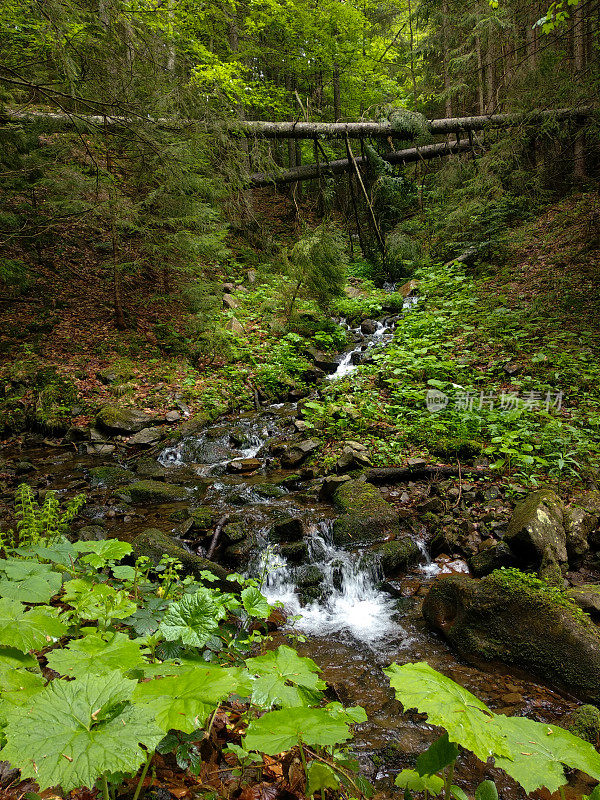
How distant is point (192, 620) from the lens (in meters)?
1.82

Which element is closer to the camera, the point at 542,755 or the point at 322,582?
the point at 542,755

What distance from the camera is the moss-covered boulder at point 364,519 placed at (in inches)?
203

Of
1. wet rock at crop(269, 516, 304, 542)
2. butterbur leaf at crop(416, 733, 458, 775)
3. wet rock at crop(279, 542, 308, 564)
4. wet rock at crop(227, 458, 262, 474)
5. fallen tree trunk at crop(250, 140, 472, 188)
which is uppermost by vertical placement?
fallen tree trunk at crop(250, 140, 472, 188)

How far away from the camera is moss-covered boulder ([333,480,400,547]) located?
16.9ft

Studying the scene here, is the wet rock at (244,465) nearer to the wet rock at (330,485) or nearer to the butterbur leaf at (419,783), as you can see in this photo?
the wet rock at (330,485)

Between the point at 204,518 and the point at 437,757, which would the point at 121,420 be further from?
the point at 437,757

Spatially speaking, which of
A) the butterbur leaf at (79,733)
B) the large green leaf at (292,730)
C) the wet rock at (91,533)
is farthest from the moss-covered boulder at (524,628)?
the wet rock at (91,533)

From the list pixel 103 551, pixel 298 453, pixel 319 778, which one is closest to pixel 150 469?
pixel 298 453

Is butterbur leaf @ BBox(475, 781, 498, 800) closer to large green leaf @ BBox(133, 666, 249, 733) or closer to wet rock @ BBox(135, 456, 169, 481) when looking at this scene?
large green leaf @ BBox(133, 666, 249, 733)

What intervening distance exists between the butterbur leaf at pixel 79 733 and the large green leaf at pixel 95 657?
0.23 meters

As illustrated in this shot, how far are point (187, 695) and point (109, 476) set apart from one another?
6260 millimetres

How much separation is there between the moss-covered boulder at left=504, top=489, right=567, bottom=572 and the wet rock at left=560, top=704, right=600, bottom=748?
141 cm

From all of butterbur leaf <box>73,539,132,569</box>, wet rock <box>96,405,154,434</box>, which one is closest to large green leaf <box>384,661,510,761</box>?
butterbur leaf <box>73,539,132,569</box>

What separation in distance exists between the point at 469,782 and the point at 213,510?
4.19 meters
